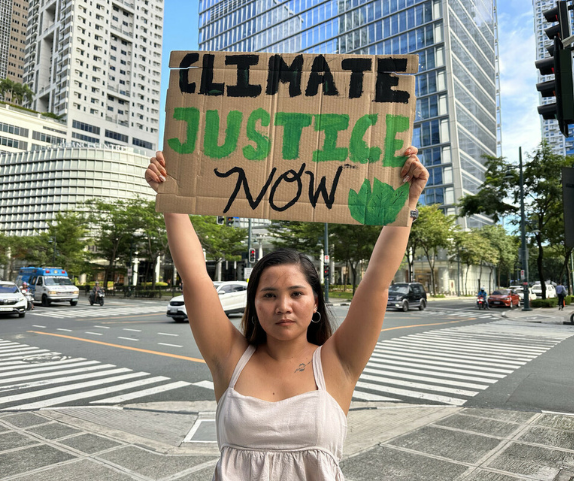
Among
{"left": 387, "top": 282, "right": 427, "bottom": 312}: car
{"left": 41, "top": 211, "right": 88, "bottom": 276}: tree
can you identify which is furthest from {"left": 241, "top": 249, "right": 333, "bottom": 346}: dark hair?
{"left": 41, "top": 211, "right": 88, "bottom": 276}: tree

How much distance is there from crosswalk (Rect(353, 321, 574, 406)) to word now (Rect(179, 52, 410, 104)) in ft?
18.2

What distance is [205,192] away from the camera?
1757mm

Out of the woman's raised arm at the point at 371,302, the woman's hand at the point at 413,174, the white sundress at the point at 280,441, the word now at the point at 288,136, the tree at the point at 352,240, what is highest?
the tree at the point at 352,240

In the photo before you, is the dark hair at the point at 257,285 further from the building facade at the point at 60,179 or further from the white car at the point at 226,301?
the building facade at the point at 60,179

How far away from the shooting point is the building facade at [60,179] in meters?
83.4

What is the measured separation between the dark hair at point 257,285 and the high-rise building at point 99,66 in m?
106

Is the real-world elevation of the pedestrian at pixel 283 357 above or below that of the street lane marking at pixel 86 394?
above

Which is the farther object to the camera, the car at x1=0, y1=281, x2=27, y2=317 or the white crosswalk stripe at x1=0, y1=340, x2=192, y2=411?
the car at x1=0, y1=281, x2=27, y2=317

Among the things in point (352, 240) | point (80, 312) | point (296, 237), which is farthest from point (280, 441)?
point (296, 237)

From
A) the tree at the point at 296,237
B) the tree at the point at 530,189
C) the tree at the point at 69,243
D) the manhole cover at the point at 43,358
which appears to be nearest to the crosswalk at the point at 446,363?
the manhole cover at the point at 43,358

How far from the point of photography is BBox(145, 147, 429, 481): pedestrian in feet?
4.93

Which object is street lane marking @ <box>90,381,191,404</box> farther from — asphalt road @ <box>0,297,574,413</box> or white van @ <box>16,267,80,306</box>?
white van @ <box>16,267,80,306</box>

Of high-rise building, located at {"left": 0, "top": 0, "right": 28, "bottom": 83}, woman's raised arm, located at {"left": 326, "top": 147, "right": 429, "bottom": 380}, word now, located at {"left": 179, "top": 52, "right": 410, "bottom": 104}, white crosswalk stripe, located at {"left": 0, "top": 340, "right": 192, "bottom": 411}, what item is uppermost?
high-rise building, located at {"left": 0, "top": 0, "right": 28, "bottom": 83}

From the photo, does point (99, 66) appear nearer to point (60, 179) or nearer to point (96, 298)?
point (60, 179)
